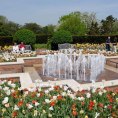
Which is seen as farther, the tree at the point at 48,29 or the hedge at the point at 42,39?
the tree at the point at 48,29

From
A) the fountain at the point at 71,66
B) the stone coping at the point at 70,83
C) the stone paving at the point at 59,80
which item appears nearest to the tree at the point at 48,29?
the stone paving at the point at 59,80

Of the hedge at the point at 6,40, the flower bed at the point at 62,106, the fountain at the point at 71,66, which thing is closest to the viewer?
the flower bed at the point at 62,106

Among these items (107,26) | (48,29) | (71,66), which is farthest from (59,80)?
(48,29)

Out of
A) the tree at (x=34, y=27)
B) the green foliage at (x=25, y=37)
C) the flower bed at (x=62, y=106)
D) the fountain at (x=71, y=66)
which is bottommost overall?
the fountain at (x=71, y=66)

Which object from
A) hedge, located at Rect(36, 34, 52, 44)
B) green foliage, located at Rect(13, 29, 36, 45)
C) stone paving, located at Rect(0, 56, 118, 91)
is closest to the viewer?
stone paving, located at Rect(0, 56, 118, 91)

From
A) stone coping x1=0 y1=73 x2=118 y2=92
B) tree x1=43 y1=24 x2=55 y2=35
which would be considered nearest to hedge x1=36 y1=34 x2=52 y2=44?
tree x1=43 y1=24 x2=55 y2=35

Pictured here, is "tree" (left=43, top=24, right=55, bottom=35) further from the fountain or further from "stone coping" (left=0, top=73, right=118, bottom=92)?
"stone coping" (left=0, top=73, right=118, bottom=92)

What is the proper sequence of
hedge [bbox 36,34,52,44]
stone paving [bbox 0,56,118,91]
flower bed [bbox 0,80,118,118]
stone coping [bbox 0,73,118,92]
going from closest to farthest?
A: flower bed [bbox 0,80,118,118] → stone coping [bbox 0,73,118,92] → stone paving [bbox 0,56,118,91] → hedge [bbox 36,34,52,44]

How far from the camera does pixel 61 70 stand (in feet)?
37.7

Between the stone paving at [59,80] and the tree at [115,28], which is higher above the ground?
the tree at [115,28]

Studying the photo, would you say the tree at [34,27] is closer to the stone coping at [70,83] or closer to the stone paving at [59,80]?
the stone paving at [59,80]

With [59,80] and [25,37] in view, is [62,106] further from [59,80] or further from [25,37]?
[25,37]

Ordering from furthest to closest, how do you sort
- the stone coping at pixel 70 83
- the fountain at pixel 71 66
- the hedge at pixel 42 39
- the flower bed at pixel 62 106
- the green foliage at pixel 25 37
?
the hedge at pixel 42 39 → the green foliage at pixel 25 37 → the fountain at pixel 71 66 → the stone coping at pixel 70 83 → the flower bed at pixel 62 106

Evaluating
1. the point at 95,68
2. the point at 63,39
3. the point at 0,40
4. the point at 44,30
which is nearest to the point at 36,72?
the point at 95,68
